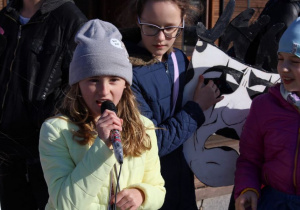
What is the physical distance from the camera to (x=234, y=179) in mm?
2629

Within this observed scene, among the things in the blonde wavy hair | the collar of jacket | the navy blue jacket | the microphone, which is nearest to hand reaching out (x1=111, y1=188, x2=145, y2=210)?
the blonde wavy hair

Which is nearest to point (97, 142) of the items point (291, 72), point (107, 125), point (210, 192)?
point (107, 125)

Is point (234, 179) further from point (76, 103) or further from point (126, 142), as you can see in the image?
point (76, 103)

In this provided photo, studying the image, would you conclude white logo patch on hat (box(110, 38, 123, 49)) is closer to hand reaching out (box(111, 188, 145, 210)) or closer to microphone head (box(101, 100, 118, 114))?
microphone head (box(101, 100, 118, 114))

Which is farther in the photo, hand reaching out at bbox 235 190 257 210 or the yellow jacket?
hand reaching out at bbox 235 190 257 210

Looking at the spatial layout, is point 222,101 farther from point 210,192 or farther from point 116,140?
point 210,192

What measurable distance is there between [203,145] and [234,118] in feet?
0.73

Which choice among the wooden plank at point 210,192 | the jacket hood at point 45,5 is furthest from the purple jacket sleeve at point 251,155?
the wooden plank at point 210,192

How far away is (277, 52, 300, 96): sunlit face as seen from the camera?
234cm

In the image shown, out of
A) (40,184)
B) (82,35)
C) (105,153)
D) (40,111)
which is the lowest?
(40,184)

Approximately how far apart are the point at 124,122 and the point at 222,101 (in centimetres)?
70

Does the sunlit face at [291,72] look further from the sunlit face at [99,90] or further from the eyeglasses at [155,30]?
the sunlit face at [99,90]

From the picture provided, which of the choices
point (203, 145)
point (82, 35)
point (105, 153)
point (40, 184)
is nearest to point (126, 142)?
point (105, 153)

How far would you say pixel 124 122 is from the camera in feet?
7.27
